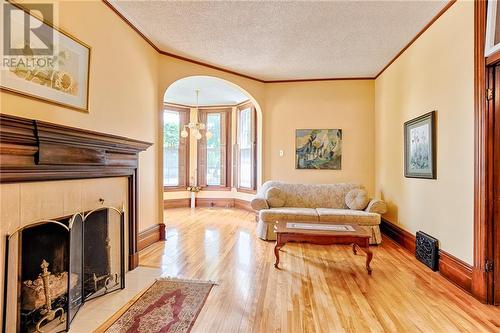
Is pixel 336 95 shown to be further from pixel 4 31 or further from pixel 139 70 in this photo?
pixel 4 31

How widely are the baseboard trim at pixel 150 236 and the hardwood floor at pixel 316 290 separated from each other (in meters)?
0.12

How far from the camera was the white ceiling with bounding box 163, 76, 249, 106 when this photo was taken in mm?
5547

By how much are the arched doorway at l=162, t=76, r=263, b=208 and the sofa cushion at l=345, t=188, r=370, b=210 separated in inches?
113

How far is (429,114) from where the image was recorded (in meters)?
3.25

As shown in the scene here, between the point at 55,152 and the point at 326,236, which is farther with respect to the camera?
the point at 326,236

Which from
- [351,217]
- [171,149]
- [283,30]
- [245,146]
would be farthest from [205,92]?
[351,217]

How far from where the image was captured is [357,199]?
4.57 m

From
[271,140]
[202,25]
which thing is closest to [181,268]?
[202,25]

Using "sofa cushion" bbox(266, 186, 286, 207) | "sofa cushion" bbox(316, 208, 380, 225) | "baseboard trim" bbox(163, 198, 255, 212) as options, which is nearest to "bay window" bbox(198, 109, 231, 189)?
"baseboard trim" bbox(163, 198, 255, 212)

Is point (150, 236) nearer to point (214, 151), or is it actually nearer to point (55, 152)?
point (55, 152)

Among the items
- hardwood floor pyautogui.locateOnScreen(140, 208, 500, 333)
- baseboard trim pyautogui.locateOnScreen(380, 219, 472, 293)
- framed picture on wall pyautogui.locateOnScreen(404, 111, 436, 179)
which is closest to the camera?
hardwood floor pyautogui.locateOnScreen(140, 208, 500, 333)

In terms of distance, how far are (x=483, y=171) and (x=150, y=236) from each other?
4047mm

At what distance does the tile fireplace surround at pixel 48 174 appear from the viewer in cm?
165

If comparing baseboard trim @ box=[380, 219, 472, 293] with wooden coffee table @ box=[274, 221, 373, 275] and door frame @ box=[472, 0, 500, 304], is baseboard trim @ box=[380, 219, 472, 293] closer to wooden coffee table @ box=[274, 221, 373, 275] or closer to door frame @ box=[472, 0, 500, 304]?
door frame @ box=[472, 0, 500, 304]
